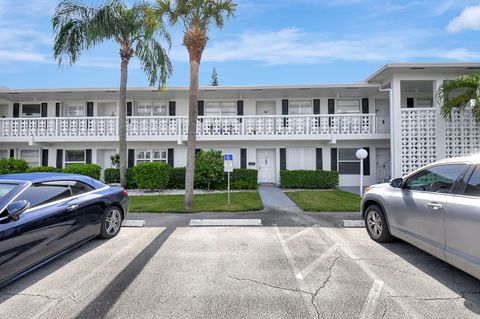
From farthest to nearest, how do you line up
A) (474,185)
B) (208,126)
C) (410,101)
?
(410,101) → (208,126) → (474,185)

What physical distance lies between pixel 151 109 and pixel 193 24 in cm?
947

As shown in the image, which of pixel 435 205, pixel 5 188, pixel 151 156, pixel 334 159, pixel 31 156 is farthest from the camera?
pixel 31 156

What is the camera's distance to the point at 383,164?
16.2m

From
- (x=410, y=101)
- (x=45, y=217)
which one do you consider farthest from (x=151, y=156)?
(x=410, y=101)

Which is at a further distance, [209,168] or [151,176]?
[209,168]

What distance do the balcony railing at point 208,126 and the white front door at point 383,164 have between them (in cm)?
158

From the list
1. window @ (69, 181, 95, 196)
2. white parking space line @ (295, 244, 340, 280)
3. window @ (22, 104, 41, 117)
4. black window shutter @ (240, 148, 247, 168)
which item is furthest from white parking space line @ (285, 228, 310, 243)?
window @ (22, 104, 41, 117)

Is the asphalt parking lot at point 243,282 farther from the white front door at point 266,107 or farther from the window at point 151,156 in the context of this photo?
the white front door at point 266,107

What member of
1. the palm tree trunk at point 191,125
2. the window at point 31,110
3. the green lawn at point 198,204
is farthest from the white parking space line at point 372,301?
the window at point 31,110

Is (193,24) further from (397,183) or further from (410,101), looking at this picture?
(410,101)

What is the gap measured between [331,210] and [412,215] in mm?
4209

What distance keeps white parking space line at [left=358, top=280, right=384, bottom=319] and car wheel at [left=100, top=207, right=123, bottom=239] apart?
500cm

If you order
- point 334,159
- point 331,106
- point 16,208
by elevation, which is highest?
point 331,106

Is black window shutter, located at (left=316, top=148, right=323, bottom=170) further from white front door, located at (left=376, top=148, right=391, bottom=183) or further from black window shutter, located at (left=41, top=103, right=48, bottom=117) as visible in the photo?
black window shutter, located at (left=41, top=103, right=48, bottom=117)
